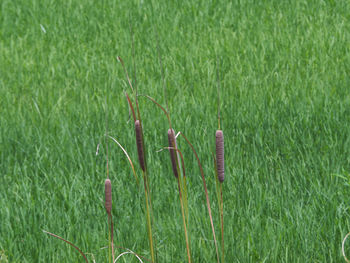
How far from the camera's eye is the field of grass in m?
2.32

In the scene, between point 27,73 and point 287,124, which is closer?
point 287,124

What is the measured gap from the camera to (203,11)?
208 inches

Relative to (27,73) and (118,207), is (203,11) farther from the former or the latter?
(118,207)

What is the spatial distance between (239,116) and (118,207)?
104 centimetres

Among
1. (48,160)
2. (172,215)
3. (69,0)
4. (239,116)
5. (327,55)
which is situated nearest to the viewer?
(172,215)

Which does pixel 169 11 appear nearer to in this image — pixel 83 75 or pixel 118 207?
pixel 83 75

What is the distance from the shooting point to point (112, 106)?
360 cm

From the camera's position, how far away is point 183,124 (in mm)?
3225

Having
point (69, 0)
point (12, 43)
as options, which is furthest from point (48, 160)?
point (69, 0)

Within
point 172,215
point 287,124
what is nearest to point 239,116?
point 287,124

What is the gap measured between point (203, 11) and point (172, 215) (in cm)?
315

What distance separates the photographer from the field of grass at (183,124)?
2.32 m

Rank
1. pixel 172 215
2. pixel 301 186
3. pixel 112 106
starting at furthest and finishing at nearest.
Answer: pixel 112 106 < pixel 301 186 < pixel 172 215

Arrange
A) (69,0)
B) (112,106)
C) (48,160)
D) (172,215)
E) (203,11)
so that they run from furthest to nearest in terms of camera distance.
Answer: (69,0) < (203,11) < (112,106) < (48,160) < (172,215)
